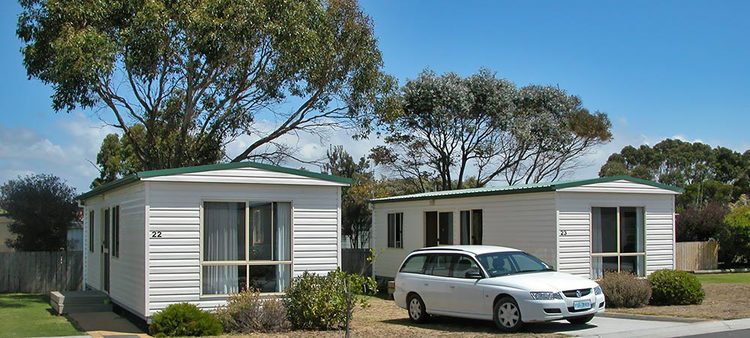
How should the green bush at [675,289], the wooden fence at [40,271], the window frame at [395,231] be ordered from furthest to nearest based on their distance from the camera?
the window frame at [395,231] → the wooden fence at [40,271] → the green bush at [675,289]

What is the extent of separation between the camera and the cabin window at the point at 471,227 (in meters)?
21.2

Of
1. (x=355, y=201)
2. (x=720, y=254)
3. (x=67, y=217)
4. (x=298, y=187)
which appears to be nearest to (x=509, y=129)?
(x=355, y=201)

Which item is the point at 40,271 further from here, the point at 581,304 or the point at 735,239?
the point at 735,239

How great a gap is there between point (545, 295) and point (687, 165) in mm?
55169

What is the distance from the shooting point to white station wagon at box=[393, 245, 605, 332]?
12875 mm

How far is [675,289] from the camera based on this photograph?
17094 millimetres

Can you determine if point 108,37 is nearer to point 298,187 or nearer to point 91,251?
point 91,251

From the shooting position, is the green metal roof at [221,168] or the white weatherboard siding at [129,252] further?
the white weatherboard siding at [129,252]

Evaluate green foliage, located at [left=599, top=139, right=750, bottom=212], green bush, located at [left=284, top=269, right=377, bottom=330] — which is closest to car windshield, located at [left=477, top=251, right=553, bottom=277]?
green bush, located at [left=284, top=269, right=377, bottom=330]

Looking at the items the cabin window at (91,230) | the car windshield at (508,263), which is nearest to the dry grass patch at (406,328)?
the car windshield at (508,263)

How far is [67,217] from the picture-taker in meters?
25.7

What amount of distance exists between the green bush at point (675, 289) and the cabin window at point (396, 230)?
895 cm

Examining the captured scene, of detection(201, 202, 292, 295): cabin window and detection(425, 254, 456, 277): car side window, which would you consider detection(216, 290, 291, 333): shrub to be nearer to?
detection(201, 202, 292, 295): cabin window

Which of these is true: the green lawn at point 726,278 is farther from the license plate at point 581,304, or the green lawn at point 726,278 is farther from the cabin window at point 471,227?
the license plate at point 581,304
